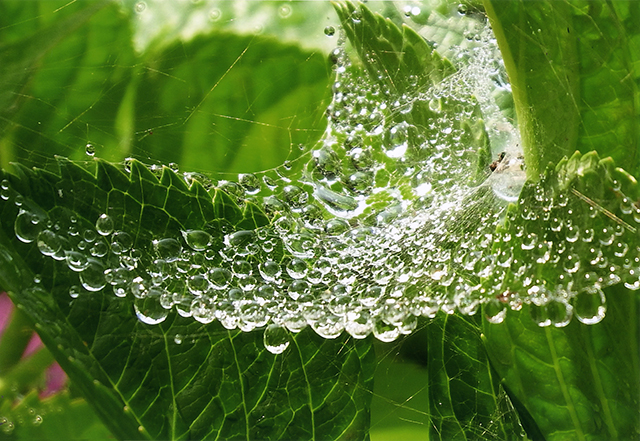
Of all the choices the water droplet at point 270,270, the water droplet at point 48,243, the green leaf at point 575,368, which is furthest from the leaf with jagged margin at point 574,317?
the water droplet at point 48,243

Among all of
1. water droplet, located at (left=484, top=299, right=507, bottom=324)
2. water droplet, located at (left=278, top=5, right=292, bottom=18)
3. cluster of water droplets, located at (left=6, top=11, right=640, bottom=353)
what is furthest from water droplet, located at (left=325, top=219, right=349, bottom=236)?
water droplet, located at (left=278, top=5, right=292, bottom=18)

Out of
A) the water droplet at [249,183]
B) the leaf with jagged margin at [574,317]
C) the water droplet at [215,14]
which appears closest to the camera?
the leaf with jagged margin at [574,317]

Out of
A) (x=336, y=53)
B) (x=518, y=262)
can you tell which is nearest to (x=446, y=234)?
(x=518, y=262)

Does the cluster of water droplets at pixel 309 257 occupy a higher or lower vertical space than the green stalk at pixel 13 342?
higher

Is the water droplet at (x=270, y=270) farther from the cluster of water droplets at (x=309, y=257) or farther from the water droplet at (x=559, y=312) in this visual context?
the water droplet at (x=559, y=312)

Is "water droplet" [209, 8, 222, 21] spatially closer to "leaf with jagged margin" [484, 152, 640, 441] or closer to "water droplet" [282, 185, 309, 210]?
"water droplet" [282, 185, 309, 210]

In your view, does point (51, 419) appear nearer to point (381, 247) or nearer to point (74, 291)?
point (74, 291)

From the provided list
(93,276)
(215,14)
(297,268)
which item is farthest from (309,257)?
(215,14)
